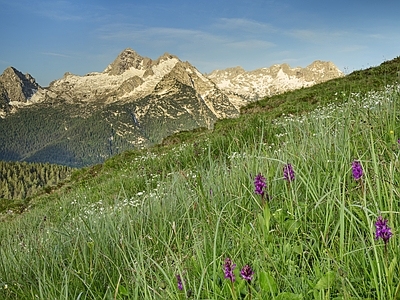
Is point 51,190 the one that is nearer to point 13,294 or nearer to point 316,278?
point 13,294

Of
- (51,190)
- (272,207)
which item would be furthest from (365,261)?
(51,190)

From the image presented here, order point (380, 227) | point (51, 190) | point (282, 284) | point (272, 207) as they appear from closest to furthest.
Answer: point (380, 227), point (282, 284), point (272, 207), point (51, 190)

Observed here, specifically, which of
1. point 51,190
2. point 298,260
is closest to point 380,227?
point 298,260

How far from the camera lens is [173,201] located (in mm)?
4590

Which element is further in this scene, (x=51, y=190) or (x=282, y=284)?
(x=51, y=190)

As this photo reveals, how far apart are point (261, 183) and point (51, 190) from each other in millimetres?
27439

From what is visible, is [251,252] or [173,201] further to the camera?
[173,201]

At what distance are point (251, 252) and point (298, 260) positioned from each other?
0.32m

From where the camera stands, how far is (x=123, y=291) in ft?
8.71

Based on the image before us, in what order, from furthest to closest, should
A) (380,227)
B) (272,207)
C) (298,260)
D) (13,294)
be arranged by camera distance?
(13,294)
(272,207)
(298,260)
(380,227)

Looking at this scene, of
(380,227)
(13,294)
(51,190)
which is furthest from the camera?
(51,190)

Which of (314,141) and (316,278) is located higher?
(314,141)

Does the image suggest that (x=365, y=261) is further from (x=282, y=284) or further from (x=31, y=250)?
(x=31, y=250)

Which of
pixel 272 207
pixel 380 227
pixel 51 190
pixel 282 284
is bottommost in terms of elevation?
pixel 51 190
